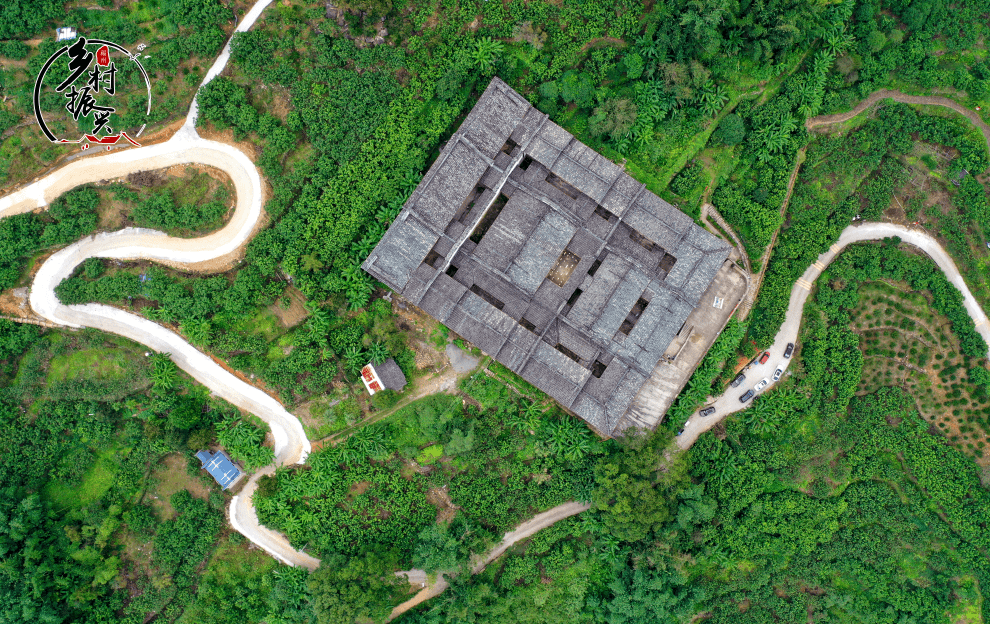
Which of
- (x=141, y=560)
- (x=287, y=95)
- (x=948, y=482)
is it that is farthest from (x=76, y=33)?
(x=948, y=482)

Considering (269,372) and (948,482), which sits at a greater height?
(948,482)

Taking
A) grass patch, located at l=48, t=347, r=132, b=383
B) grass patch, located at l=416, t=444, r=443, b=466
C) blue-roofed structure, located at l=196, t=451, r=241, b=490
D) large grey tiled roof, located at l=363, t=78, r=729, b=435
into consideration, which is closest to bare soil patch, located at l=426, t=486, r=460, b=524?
Result: grass patch, located at l=416, t=444, r=443, b=466

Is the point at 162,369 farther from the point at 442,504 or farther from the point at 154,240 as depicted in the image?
the point at 442,504

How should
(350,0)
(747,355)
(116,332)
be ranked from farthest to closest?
(747,355), (116,332), (350,0)

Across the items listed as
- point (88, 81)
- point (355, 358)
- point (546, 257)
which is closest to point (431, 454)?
point (355, 358)

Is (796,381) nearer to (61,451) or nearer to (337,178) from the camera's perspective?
(337,178)

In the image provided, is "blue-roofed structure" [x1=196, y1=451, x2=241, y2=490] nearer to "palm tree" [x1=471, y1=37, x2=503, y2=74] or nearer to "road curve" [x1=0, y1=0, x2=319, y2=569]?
"road curve" [x1=0, y1=0, x2=319, y2=569]
